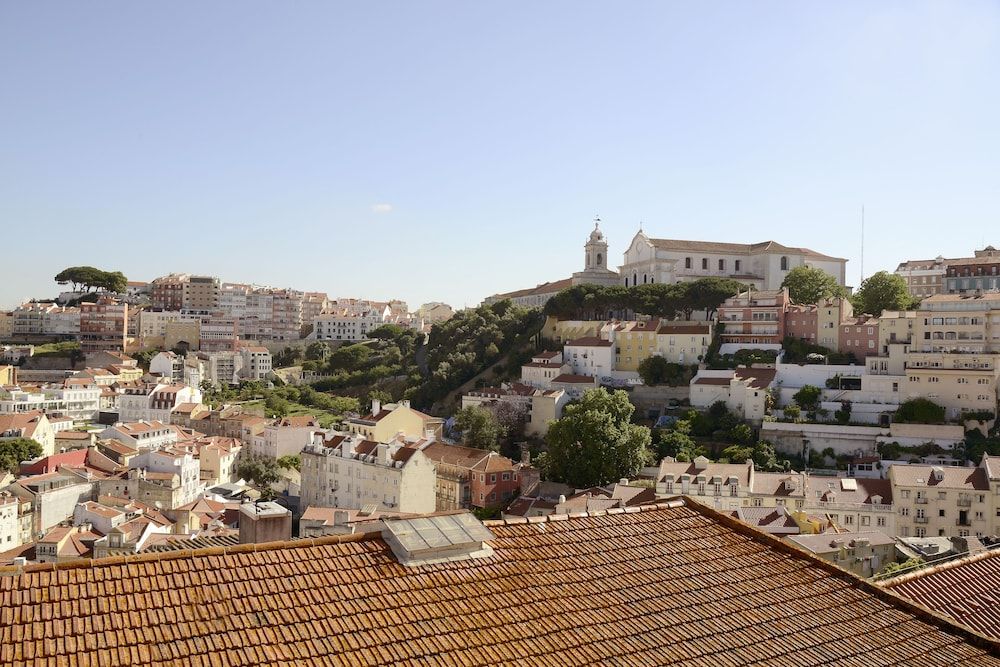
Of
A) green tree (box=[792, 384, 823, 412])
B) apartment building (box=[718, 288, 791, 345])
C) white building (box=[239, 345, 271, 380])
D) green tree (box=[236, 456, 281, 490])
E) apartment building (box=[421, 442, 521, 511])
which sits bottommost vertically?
green tree (box=[236, 456, 281, 490])

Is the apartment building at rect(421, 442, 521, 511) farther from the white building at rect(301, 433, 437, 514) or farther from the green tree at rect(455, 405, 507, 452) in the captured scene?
the green tree at rect(455, 405, 507, 452)

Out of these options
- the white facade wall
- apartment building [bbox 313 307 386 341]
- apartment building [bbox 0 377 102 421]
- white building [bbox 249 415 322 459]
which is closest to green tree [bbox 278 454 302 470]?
white building [bbox 249 415 322 459]

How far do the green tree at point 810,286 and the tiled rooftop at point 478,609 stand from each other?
45238 mm

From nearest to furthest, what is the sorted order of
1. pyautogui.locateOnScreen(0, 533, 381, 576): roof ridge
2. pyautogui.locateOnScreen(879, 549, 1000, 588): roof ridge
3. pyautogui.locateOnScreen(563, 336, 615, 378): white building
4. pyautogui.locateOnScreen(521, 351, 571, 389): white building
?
pyautogui.locateOnScreen(0, 533, 381, 576): roof ridge → pyautogui.locateOnScreen(879, 549, 1000, 588): roof ridge → pyautogui.locateOnScreen(563, 336, 615, 378): white building → pyautogui.locateOnScreen(521, 351, 571, 389): white building

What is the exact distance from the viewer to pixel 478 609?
5.26m

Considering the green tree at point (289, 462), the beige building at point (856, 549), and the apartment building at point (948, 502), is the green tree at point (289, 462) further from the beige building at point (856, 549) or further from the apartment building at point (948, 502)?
the beige building at point (856, 549)

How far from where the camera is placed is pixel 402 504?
1168 inches

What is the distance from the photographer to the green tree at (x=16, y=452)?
3541cm

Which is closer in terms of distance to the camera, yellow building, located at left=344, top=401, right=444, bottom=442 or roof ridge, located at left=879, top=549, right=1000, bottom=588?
roof ridge, located at left=879, top=549, right=1000, bottom=588

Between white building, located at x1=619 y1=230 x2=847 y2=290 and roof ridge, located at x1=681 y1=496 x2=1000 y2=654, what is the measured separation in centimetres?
4914

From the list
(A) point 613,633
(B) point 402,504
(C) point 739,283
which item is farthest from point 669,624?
(C) point 739,283

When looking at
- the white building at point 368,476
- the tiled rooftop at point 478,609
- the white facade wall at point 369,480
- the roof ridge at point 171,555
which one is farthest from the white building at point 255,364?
the tiled rooftop at point 478,609

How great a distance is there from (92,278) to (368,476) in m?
60.8

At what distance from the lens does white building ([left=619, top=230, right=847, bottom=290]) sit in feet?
183
